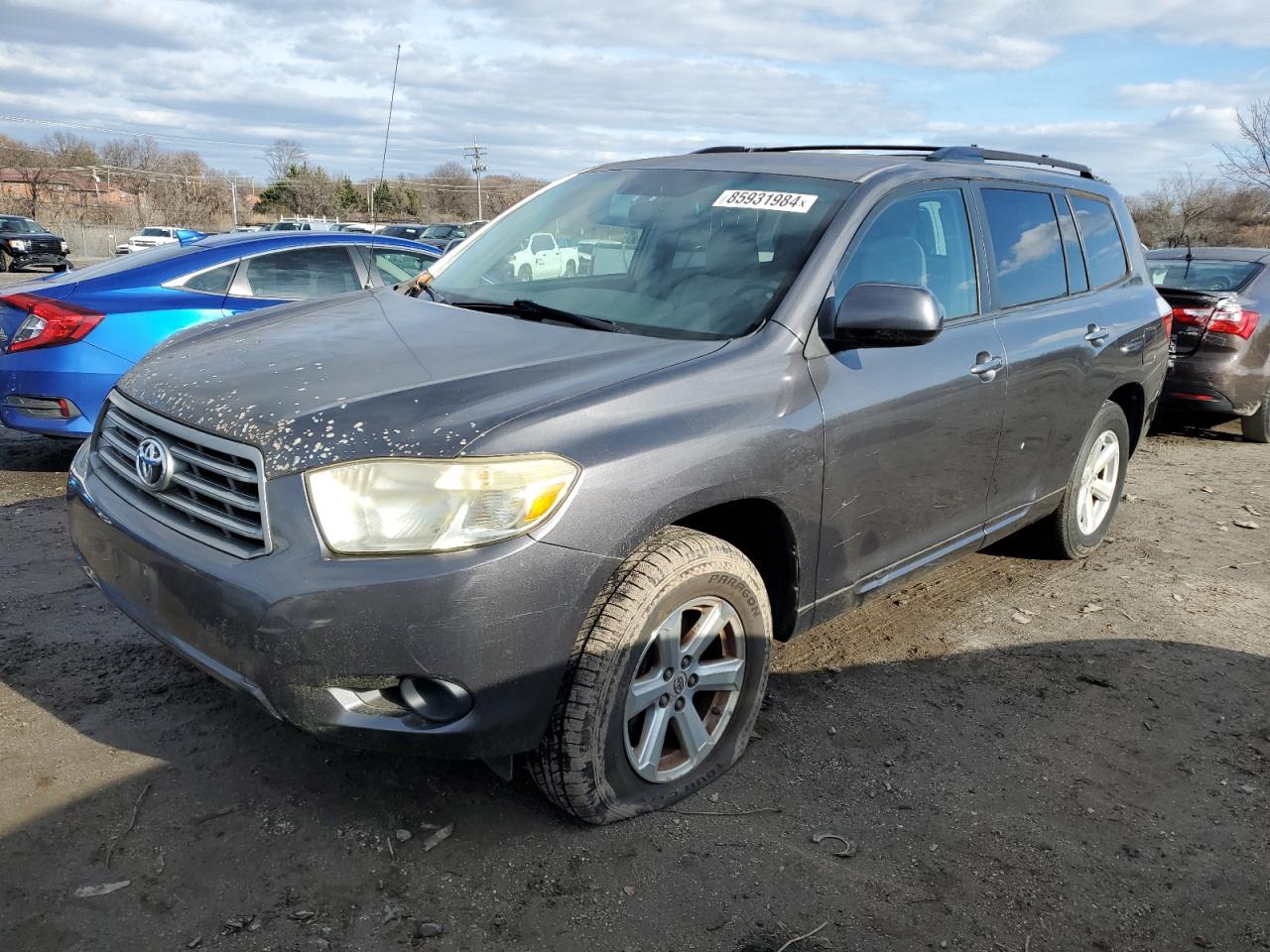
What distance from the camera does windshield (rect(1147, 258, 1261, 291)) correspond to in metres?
8.52

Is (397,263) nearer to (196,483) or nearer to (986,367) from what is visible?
(986,367)

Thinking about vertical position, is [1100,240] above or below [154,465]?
above

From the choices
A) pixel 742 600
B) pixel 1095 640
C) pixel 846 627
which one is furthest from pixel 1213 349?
pixel 742 600

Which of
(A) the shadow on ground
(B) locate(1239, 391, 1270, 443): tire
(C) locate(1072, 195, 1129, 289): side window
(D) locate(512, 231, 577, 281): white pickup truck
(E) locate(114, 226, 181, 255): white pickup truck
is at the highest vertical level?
(E) locate(114, 226, 181, 255): white pickup truck

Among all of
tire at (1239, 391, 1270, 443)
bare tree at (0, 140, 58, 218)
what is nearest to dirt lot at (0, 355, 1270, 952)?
tire at (1239, 391, 1270, 443)

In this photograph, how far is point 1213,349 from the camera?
809 centimetres

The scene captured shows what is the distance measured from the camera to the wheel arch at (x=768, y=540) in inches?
118

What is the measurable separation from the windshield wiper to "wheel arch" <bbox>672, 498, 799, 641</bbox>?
0.63 m

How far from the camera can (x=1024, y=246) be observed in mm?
4266

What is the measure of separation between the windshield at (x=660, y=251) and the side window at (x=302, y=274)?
271cm

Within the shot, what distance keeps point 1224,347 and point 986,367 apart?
553cm

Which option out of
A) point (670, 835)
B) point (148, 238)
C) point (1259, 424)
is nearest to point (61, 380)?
point (670, 835)

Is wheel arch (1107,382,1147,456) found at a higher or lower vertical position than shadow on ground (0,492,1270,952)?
higher

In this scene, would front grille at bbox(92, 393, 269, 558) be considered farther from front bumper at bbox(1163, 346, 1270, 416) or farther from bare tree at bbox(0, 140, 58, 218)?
bare tree at bbox(0, 140, 58, 218)
